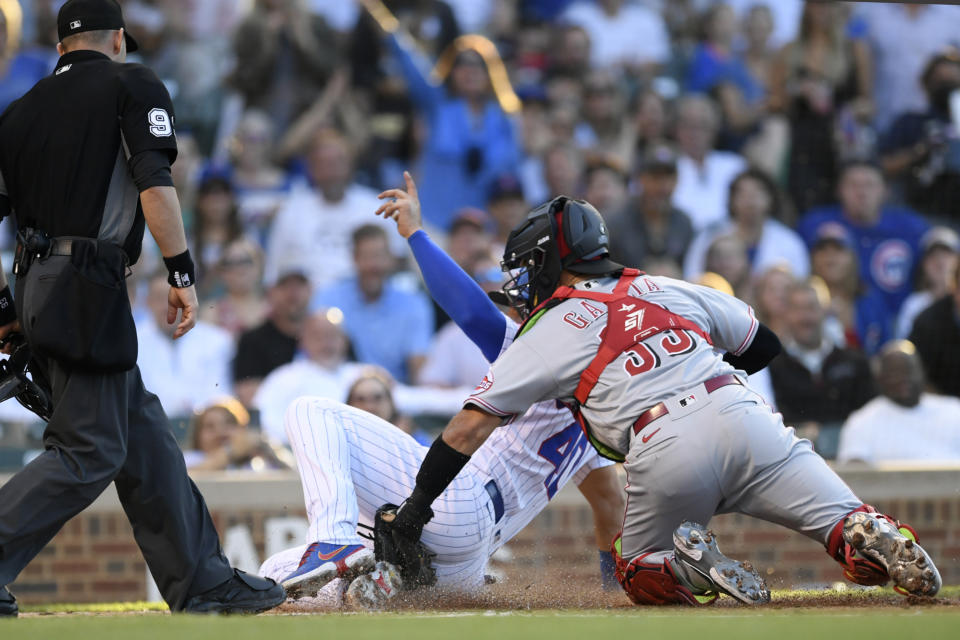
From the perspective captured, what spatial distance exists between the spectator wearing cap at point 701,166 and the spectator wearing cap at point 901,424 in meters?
2.26

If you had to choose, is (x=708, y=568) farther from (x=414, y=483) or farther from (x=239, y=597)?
(x=239, y=597)

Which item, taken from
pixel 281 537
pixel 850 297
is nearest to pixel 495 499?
pixel 281 537

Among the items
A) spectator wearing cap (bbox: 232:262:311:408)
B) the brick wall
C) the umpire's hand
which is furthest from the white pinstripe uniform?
spectator wearing cap (bbox: 232:262:311:408)

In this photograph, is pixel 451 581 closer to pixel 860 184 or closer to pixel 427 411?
pixel 427 411

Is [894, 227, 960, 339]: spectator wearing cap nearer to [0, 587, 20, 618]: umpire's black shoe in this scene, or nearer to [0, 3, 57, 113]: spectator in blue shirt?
[0, 3, 57, 113]: spectator in blue shirt

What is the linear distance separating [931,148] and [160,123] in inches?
306

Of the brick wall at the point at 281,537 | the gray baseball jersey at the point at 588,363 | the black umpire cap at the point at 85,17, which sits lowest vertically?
the brick wall at the point at 281,537

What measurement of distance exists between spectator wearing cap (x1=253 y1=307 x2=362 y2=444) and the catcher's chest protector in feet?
12.1

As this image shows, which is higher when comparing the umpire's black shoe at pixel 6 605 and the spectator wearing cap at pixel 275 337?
the spectator wearing cap at pixel 275 337

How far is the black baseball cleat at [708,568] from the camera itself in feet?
13.7

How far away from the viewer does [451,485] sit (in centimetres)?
460

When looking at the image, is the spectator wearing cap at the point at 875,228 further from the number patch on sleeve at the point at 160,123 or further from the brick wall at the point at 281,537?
the number patch on sleeve at the point at 160,123

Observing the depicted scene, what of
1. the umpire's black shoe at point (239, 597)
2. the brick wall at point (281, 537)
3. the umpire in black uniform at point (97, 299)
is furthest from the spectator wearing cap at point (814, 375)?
the umpire in black uniform at point (97, 299)

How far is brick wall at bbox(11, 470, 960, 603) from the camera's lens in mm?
7176
